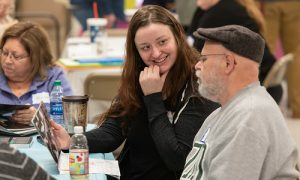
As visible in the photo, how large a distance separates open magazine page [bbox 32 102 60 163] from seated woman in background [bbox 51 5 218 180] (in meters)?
0.15

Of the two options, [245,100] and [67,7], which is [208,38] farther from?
[67,7]

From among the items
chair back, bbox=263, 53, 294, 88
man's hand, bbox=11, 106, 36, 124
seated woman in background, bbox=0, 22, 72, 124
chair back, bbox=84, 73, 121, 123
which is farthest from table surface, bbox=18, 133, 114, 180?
chair back, bbox=263, 53, 294, 88

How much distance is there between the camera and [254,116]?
2.01 meters

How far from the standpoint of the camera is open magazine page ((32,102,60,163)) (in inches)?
95.2

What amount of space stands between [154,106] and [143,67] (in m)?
0.32

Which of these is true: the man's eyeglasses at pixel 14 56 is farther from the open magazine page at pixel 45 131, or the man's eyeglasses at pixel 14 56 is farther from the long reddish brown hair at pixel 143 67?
the open magazine page at pixel 45 131

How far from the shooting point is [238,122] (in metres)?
2.03

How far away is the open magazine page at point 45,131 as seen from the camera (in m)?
2.42

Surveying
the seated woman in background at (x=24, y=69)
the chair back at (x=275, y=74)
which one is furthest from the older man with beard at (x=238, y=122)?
the chair back at (x=275, y=74)

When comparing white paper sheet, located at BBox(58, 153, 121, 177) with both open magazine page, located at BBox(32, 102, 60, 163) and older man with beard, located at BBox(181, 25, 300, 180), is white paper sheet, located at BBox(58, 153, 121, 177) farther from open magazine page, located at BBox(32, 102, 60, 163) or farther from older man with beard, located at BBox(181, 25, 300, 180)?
older man with beard, located at BBox(181, 25, 300, 180)

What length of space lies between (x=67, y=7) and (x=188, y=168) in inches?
255

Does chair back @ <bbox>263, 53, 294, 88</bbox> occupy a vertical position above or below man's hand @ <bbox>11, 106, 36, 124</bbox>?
below

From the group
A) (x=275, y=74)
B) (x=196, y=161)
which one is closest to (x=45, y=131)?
(x=196, y=161)

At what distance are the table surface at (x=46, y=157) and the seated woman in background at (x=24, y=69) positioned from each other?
1.98ft
